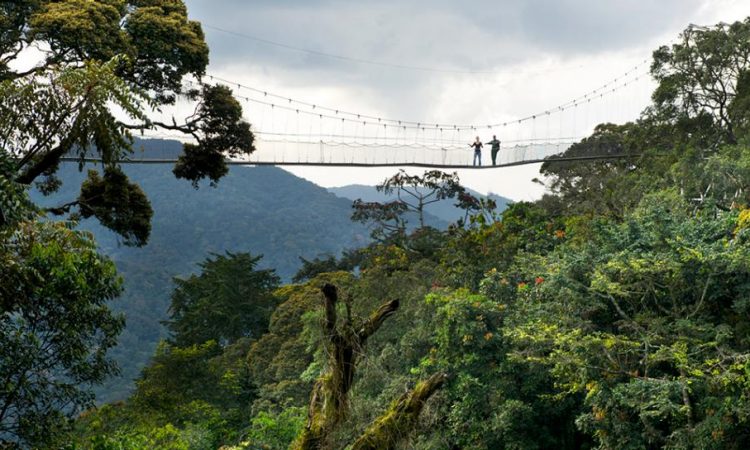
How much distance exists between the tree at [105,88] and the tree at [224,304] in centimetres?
1639

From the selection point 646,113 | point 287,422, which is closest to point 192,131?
point 287,422

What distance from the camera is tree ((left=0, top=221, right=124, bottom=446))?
23.3 ft

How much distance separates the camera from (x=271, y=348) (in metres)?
23.0

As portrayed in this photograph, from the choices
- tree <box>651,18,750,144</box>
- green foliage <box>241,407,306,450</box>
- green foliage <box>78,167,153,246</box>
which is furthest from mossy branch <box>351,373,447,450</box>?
tree <box>651,18,750,144</box>

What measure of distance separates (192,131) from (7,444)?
8.56 meters

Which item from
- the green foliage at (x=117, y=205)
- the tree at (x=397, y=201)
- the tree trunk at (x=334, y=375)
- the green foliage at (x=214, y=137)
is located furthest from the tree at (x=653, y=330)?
the tree at (x=397, y=201)

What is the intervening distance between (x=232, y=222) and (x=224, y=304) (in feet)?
409

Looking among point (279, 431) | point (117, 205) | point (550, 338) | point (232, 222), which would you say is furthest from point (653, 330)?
point (232, 222)

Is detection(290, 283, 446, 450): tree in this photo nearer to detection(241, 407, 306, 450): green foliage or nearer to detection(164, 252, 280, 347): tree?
detection(241, 407, 306, 450): green foliage

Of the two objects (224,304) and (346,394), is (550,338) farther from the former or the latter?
(224,304)

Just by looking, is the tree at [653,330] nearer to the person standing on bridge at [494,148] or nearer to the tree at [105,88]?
the tree at [105,88]

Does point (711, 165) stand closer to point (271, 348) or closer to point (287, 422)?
point (287, 422)

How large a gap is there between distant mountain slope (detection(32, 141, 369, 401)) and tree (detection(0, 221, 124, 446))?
306 feet

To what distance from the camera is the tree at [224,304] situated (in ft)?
104
